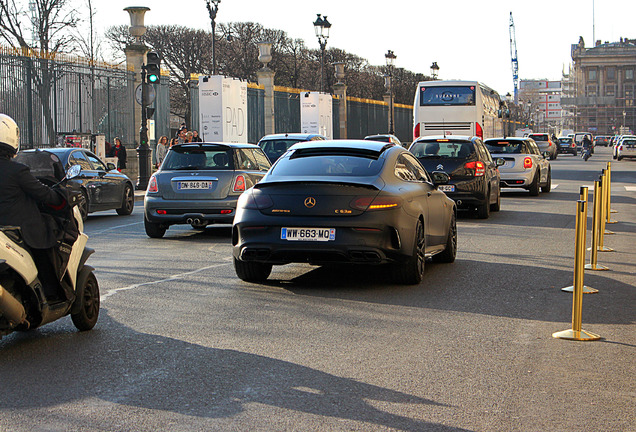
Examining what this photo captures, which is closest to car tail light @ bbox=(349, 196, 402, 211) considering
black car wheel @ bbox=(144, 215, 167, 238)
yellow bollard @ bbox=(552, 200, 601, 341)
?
yellow bollard @ bbox=(552, 200, 601, 341)

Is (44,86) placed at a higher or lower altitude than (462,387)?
higher

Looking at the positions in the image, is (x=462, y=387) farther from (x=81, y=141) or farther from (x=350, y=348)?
(x=81, y=141)

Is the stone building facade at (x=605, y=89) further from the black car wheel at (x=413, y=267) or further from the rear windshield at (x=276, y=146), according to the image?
the black car wheel at (x=413, y=267)

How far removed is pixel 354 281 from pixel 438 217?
56.0 inches

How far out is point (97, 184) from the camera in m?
18.7

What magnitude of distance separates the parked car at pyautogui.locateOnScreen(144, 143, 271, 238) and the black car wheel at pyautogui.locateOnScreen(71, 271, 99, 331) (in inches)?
270

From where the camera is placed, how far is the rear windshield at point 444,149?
18.6 meters

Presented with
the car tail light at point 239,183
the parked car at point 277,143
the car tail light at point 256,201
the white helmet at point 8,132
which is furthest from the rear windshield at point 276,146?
the white helmet at point 8,132

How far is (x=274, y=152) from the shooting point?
22.8 m

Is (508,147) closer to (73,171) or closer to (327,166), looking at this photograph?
(327,166)

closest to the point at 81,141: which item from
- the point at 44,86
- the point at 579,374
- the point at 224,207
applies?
the point at 44,86

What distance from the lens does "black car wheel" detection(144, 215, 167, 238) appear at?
14.5 m

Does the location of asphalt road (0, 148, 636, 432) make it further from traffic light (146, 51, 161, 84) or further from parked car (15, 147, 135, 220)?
traffic light (146, 51, 161, 84)

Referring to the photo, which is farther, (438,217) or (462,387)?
(438,217)
